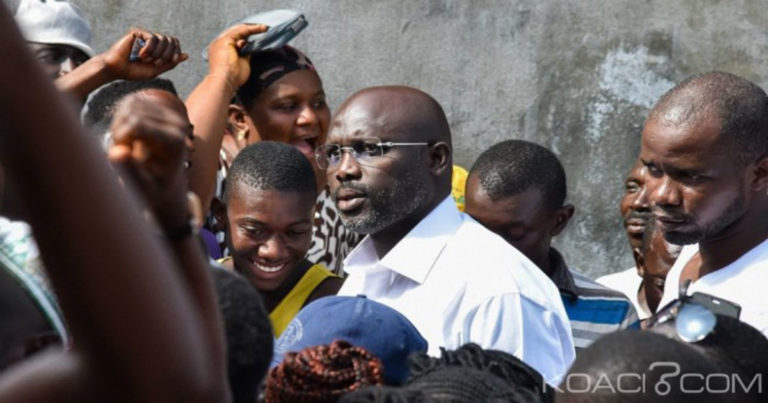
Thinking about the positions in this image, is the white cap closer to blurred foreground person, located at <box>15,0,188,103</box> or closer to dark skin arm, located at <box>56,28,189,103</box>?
blurred foreground person, located at <box>15,0,188,103</box>

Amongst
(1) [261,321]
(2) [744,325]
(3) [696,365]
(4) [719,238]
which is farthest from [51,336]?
(4) [719,238]

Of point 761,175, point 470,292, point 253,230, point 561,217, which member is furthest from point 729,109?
point 253,230

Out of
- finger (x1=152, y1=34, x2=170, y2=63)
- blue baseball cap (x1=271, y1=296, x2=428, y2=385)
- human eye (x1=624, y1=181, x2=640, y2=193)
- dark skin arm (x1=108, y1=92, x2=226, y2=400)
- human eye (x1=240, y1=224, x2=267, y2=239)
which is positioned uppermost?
dark skin arm (x1=108, y1=92, x2=226, y2=400)

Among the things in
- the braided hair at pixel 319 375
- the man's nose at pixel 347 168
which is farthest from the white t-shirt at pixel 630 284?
the braided hair at pixel 319 375

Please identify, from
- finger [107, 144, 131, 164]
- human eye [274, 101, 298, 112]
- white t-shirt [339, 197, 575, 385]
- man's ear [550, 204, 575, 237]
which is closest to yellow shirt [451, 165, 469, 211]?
man's ear [550, 204, 575, 237]

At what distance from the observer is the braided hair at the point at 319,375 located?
2.50 m

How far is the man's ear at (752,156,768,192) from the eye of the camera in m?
4.14

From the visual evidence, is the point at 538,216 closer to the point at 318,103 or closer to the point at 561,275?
the point at 561,275

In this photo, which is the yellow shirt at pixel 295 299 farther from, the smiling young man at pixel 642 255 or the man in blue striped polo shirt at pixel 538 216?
the smiling young man at pixel 642 255

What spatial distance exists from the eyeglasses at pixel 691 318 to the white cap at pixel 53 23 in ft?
9.93

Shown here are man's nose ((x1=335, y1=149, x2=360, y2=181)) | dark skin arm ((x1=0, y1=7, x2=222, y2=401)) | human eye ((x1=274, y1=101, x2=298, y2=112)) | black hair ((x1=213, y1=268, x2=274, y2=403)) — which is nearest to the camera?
→ dark skin arm ((x1=0, y1=7, x2=222, y2=401))

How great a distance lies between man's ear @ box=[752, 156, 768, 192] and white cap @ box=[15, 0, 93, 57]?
257 centimetres

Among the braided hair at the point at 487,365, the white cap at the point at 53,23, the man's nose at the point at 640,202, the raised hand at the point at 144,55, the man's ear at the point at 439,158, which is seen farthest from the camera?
the man's nose at the point at 640,202

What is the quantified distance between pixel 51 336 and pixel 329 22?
5.28 m
